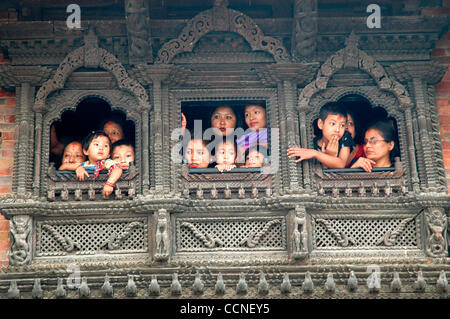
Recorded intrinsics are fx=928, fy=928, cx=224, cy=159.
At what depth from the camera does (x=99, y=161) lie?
423 inches

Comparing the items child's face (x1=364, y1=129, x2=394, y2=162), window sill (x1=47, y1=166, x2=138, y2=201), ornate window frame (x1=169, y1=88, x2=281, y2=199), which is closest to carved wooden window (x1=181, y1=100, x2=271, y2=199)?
ornate window frame (x1=169, y1=88, x2=281, y2=199)

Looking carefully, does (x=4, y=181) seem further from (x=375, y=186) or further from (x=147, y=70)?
(x=375, y=186)

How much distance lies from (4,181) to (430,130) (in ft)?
16.4

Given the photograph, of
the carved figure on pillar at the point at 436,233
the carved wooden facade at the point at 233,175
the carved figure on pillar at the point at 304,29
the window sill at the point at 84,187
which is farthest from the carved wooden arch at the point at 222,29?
the carved figure on pillar at the point at 436,233

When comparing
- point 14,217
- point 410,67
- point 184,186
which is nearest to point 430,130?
point 410,67

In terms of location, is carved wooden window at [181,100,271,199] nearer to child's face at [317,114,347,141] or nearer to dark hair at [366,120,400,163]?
child's face at [317,114,347,141]

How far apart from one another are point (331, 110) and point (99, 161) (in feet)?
9.27

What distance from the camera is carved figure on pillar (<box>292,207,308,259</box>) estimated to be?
1016 cm

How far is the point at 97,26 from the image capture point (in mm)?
10945

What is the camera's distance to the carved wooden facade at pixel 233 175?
10.3 m

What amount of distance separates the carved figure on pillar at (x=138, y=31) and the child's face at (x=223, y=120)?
104 centimetres

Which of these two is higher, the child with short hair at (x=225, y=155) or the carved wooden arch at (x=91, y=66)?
the carved wooden arch at (x=91, y=66)

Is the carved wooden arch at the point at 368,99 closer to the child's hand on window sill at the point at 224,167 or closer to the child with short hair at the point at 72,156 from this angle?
the child's hand on window sill at the point at 224,167

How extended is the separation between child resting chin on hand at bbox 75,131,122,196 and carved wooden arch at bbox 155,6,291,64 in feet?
3.95
